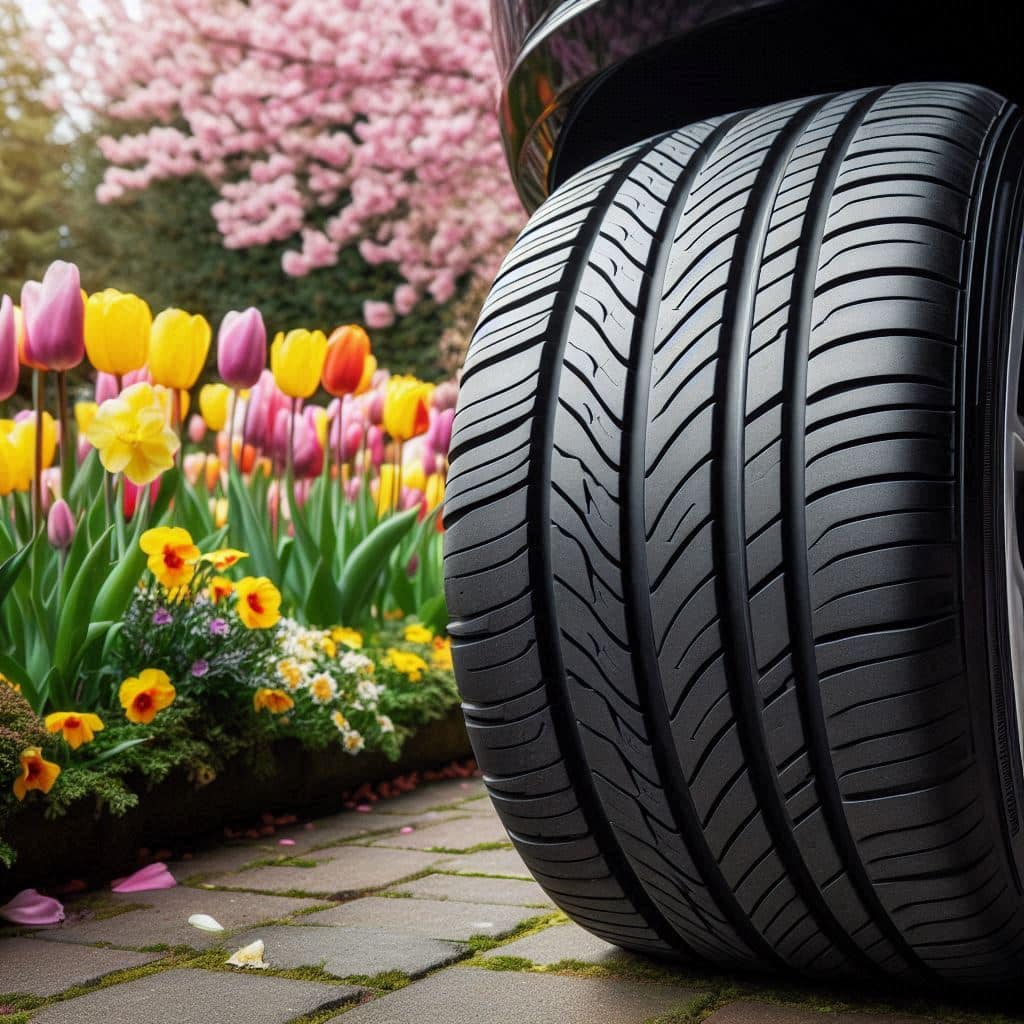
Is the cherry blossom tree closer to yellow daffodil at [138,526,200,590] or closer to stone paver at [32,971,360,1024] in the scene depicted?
yellow daffodil at [138,526,200,590]

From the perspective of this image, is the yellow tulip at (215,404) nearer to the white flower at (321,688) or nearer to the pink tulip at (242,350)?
the pink tulip at (242,350)

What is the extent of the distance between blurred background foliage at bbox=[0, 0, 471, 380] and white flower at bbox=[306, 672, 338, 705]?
8.00 meters

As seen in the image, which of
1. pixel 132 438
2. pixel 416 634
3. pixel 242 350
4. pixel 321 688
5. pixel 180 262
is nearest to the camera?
pixel 132 438

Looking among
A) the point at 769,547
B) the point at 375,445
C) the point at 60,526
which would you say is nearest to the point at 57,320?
the point at 60,526

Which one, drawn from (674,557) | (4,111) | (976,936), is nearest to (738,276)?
(674,557)

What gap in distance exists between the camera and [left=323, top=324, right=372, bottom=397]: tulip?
3211mm

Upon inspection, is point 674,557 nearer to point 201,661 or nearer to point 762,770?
point 762,770

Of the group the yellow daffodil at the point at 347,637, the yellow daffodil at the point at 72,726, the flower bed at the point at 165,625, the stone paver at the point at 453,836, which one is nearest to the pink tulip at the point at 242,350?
the flower bed at the point at 165,625

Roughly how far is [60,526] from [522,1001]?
1.47 meters

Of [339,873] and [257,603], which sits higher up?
[257,603]

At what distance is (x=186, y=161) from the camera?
12.9 m

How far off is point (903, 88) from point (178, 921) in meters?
1.50

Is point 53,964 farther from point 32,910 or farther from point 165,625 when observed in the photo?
point 165,625

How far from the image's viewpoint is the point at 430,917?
5.77 feet
